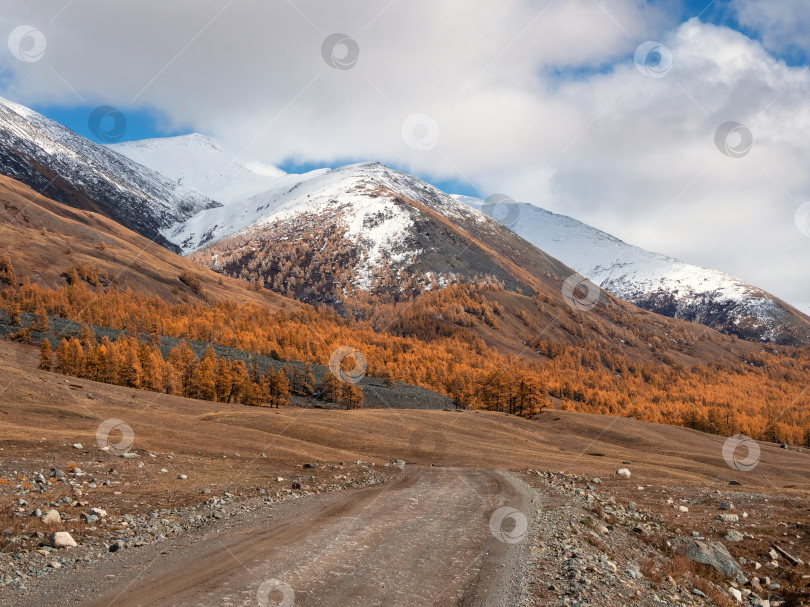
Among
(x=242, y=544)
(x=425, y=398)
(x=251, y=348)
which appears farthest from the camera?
(x=251, y=348)

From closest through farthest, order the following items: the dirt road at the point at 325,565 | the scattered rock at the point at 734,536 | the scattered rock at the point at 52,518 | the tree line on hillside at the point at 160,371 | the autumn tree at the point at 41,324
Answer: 1. the dirt road at the point at 325,565
2. the scattered rock at the point at 52,518
3. the scattered rock at the point at 734,536
4. the tree line on hillside at the point at 160,371
5. the autumn tree at the point at 41,324

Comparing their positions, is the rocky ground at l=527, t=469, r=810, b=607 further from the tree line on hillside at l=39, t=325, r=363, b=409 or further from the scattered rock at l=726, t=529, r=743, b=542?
the tree line on hillside at l=39, t=325, r=363, b=409

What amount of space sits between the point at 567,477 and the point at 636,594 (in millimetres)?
26899

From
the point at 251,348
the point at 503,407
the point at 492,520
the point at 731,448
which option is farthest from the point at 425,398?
the point at 492,520

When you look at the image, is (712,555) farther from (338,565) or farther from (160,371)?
(160,371)

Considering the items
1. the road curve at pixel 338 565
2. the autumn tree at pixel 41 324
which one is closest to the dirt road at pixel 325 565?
the road curve at pixel 338 565

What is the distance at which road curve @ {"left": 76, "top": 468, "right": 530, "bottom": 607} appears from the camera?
1339 cm

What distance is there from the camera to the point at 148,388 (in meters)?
93.4

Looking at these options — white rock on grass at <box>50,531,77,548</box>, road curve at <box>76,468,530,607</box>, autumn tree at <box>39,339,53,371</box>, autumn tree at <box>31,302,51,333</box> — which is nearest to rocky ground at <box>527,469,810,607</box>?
road curve at <box>76,468,530,607</box>

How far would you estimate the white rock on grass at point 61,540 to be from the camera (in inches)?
648

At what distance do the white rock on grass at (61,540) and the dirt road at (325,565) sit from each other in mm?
2129

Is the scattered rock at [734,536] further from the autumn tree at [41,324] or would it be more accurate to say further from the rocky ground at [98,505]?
the autumn tree at [41,324]

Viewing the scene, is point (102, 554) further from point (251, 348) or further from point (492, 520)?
point (251, 348)

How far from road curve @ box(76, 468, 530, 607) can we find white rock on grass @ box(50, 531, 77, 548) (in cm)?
316
